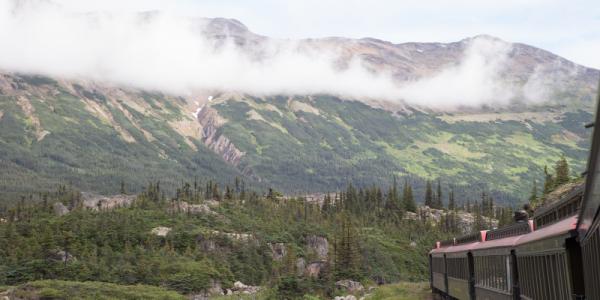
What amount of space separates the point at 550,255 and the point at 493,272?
15.4 metres

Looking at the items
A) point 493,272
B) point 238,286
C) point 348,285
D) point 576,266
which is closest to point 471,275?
point 493,272

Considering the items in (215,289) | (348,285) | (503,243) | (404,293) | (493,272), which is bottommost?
(215,289)

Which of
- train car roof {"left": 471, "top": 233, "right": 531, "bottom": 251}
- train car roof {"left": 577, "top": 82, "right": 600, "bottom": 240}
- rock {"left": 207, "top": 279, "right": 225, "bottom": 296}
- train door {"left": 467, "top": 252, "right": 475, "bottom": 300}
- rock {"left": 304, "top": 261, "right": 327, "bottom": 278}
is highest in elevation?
train car roof {"left": 577, "top": 82, "right": 600, "bottom": 240}

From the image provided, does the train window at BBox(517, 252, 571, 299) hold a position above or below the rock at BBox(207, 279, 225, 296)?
above

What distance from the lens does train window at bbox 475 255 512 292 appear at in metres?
31.5

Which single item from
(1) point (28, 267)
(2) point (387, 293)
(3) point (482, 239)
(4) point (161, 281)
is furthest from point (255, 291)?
(3) point (482, 239)

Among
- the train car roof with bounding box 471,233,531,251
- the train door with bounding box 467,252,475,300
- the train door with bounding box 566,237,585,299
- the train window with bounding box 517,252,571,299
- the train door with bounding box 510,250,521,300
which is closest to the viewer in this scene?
the train door with bounding box 566,237,585,299

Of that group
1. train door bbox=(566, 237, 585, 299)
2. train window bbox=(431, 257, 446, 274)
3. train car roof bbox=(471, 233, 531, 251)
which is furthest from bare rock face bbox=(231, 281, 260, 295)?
train door bbox=(566, 237, 585, 299)

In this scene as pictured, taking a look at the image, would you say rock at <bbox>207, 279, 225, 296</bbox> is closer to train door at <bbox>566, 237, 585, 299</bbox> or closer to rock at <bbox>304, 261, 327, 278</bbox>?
rock at <bbox>304, 261, 327, 278</bbox>

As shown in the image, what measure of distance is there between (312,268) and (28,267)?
70354 mm

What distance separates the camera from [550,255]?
67.3 feet

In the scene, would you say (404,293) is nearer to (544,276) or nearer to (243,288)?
(243,288)

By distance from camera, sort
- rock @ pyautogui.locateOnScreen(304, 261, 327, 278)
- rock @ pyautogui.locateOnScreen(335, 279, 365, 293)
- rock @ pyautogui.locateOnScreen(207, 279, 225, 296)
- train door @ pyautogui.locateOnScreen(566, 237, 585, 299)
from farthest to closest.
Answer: rock @ pyautogui.locateOnScreen(304, 261, 327, 278)
rock @ pyautogui.locateOnScreen(207, 279, 225, 296)
rock @ pyautogui.locateOnScreen(335, 279, 365, 293)
train door @ pyautogui.locateOnScreen(566, 237, 585, 299)

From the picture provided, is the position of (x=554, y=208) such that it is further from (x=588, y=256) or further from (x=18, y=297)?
(x=18, y=297)
